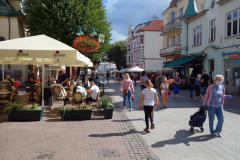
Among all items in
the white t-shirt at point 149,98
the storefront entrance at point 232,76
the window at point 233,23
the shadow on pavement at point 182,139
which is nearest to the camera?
the shadow on pavement at point 182,139

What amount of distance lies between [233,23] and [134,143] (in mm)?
13737

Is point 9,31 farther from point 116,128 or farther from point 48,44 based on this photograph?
point 116,128

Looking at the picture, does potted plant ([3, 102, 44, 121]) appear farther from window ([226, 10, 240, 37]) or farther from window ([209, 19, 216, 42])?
window ([209, 19, 216, 42])

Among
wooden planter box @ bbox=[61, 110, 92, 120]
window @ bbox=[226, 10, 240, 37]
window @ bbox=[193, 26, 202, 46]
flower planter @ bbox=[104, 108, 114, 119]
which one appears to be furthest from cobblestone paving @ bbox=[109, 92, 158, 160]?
window @ bbox=[193, 26, 202, 46]

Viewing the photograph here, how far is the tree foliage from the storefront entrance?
38.3 ft

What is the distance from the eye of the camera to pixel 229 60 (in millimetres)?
15344

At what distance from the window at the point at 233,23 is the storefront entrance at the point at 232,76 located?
2.05 metres

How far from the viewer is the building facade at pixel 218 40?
14.7 m

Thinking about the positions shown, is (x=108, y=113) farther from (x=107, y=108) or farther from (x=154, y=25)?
(x=154, y=25)

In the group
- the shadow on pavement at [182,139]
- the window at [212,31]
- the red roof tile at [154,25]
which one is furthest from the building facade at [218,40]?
the red roof tile at [154,25]

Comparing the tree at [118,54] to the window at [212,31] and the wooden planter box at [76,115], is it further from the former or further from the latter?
the wooden planter box at [76,115]

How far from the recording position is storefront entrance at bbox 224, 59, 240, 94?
1502 cm

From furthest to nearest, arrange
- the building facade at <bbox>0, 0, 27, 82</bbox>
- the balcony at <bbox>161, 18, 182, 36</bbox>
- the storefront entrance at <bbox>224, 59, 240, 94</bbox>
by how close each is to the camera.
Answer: the balcony at <bbox>161, 18, 182, 36</bbox> → the building facade at <bbox>0, 0, 27, 82</bbox> → the storefront entrance at <bbox>224, 59, 240, 94</bbox>

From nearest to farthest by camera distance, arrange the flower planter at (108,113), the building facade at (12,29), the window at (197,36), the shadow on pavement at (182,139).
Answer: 1. the shadow on pavement at (182,139)
2. the flower planter at (108,113)
3. the window at (197,36)
4. the building facade at (12,29)
